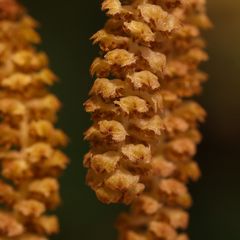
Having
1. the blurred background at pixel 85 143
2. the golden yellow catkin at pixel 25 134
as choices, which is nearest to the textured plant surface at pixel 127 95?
the golden yellow catkin at pixel 25 134

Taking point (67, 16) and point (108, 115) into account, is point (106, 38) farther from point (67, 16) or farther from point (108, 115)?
point (67, 16)

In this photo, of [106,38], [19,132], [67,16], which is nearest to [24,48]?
[19,132]

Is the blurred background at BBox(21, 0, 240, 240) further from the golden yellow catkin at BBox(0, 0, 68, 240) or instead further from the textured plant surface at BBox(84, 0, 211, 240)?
the textured plant surface at BBox(84, 0, 211, 240)

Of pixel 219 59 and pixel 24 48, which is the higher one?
pixel 219 59

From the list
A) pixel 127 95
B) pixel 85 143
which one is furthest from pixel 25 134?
pixel 85 143

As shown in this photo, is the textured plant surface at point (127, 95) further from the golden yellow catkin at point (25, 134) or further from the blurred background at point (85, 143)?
the blurred background at point (85, 143)
